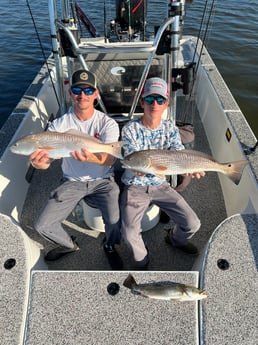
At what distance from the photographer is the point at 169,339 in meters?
2.05

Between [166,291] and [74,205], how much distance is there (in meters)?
1.26

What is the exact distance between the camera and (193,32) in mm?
12156

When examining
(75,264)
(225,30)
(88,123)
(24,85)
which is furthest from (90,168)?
(225,30)

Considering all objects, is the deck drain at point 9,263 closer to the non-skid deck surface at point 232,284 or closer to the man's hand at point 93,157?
the man's hand at point 93,157

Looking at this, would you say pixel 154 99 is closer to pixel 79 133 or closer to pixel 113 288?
pixel 79 133

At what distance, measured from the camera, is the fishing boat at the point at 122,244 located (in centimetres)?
210

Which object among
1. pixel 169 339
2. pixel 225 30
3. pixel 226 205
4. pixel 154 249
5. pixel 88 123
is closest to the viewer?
pixel 169 339

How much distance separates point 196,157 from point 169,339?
Result: 57.4 inches

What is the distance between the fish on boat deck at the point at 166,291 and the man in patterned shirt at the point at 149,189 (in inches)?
19.7

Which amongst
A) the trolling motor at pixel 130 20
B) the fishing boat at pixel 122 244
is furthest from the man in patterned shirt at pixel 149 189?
the trolling motor at pixel 130 20

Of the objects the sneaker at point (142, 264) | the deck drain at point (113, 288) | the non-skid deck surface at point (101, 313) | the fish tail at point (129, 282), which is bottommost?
the sneaker at point (142, 264)

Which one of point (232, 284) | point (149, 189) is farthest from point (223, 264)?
point (149, 189)

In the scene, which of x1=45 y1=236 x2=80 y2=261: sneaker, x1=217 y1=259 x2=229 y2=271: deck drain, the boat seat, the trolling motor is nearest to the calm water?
the trolling motor

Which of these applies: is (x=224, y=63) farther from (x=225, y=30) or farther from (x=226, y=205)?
(x=226, y=205)
